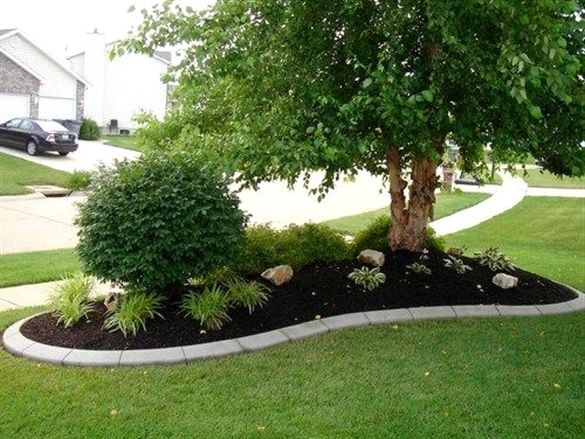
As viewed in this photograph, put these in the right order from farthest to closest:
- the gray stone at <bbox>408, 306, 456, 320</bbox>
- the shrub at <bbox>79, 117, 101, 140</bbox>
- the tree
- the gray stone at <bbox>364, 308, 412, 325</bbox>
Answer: the shrub at <bbox>79, 117, 101, 140</bbox>, the gray stone at <bbox>408, 306, 456, 320</bbox>, the gray stone at <bbox>364, 308, 412, 325</bbox>, the tree

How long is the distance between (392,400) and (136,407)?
146 cm

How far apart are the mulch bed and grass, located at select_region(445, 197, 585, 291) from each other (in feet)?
4.92

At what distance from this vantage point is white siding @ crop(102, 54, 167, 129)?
3497 cm

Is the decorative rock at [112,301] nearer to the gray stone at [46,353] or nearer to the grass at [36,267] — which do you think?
the gray stone at [46,353]

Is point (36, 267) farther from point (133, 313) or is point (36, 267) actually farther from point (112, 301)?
point (133, 313)

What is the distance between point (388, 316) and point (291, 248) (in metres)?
1.29

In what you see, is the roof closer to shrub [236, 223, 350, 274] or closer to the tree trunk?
shrub [236, 223, 350, 274]

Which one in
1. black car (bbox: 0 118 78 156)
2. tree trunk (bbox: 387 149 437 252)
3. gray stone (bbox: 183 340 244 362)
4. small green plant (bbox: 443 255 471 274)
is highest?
black car (bbox: 0 118 78 156)

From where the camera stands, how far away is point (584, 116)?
446 centimetres

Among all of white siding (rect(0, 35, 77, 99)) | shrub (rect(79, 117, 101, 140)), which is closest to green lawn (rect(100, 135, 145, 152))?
shrub (rect(79, 117, 101, 140))

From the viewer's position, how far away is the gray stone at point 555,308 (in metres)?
5.41

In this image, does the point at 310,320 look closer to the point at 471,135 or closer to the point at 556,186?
the point at 471,135

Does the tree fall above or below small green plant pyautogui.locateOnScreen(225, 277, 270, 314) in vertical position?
above

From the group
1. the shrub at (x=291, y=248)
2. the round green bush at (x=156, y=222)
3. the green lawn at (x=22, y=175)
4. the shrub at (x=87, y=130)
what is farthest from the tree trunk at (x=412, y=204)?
the shrub at (x=87, y=130)
